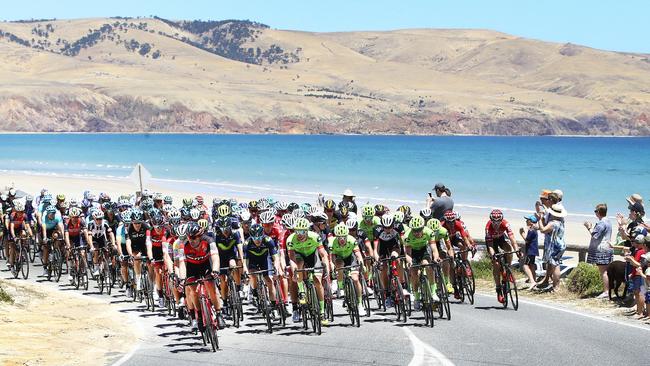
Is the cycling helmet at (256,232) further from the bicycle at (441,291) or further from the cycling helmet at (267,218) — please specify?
the bicycle at (441,291)

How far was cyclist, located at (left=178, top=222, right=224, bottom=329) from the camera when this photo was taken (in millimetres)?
15148

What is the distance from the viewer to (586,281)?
66.4 ft

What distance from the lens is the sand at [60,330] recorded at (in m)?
14.5

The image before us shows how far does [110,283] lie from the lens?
2194 cm

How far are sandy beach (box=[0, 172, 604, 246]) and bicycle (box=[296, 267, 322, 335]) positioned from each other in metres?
26.0

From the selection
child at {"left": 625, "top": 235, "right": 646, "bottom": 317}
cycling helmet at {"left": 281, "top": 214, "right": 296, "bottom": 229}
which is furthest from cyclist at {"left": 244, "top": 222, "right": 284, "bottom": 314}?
child at {"left": 625, "top": 235, "right": 646, "bottom": 317}

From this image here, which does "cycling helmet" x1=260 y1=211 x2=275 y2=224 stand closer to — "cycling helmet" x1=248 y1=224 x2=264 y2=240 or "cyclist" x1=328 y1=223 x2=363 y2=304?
"cycling helmet" x1=248 y1=224 x2=264 y2=240

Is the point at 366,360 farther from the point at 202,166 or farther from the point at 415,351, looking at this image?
the point at 202,166

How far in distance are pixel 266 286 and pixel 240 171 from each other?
8147cm

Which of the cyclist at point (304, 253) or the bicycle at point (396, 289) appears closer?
the cyclist at point (304, 253)

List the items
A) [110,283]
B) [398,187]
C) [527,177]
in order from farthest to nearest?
[527,177] < [398,187] < [110,283]

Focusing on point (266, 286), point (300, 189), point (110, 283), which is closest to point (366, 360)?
point (266, 286)

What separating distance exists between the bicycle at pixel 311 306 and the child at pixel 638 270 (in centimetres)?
521

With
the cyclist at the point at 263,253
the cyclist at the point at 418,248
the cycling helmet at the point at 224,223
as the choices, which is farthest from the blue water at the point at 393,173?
the cycling helmet at the point at 224,223
